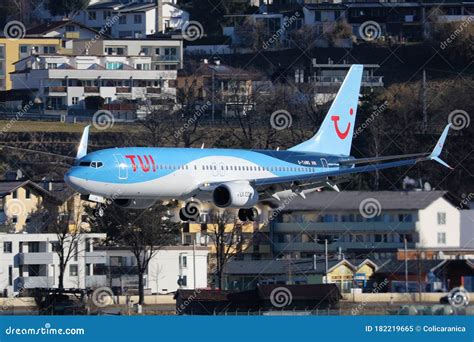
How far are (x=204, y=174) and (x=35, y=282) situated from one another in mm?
17360

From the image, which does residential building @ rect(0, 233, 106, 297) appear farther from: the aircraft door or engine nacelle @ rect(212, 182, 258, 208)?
the aircraft door

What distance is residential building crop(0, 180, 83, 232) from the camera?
97250mm

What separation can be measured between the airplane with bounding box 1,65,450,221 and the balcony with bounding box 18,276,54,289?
13631 mm

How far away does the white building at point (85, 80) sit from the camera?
151 m

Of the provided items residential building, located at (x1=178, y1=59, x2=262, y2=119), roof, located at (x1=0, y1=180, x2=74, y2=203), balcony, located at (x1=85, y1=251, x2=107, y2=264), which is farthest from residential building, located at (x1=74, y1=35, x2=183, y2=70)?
balcony, located at (x1=85, y1=251, x2=107, y2=264)

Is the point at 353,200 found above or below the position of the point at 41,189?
below

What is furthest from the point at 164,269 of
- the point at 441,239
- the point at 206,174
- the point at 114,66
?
the point at 114,66

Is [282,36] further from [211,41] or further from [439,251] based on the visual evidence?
[439,251]

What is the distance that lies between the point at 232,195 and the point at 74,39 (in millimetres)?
102976

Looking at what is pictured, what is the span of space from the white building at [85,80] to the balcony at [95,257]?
59.2m

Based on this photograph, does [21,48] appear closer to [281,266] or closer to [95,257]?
[95,257]

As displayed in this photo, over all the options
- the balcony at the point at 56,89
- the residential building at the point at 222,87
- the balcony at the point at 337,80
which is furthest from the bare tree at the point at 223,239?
the balcony at the point at 56,89

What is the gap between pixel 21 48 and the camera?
557 feet

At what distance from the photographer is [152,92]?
152 metres
